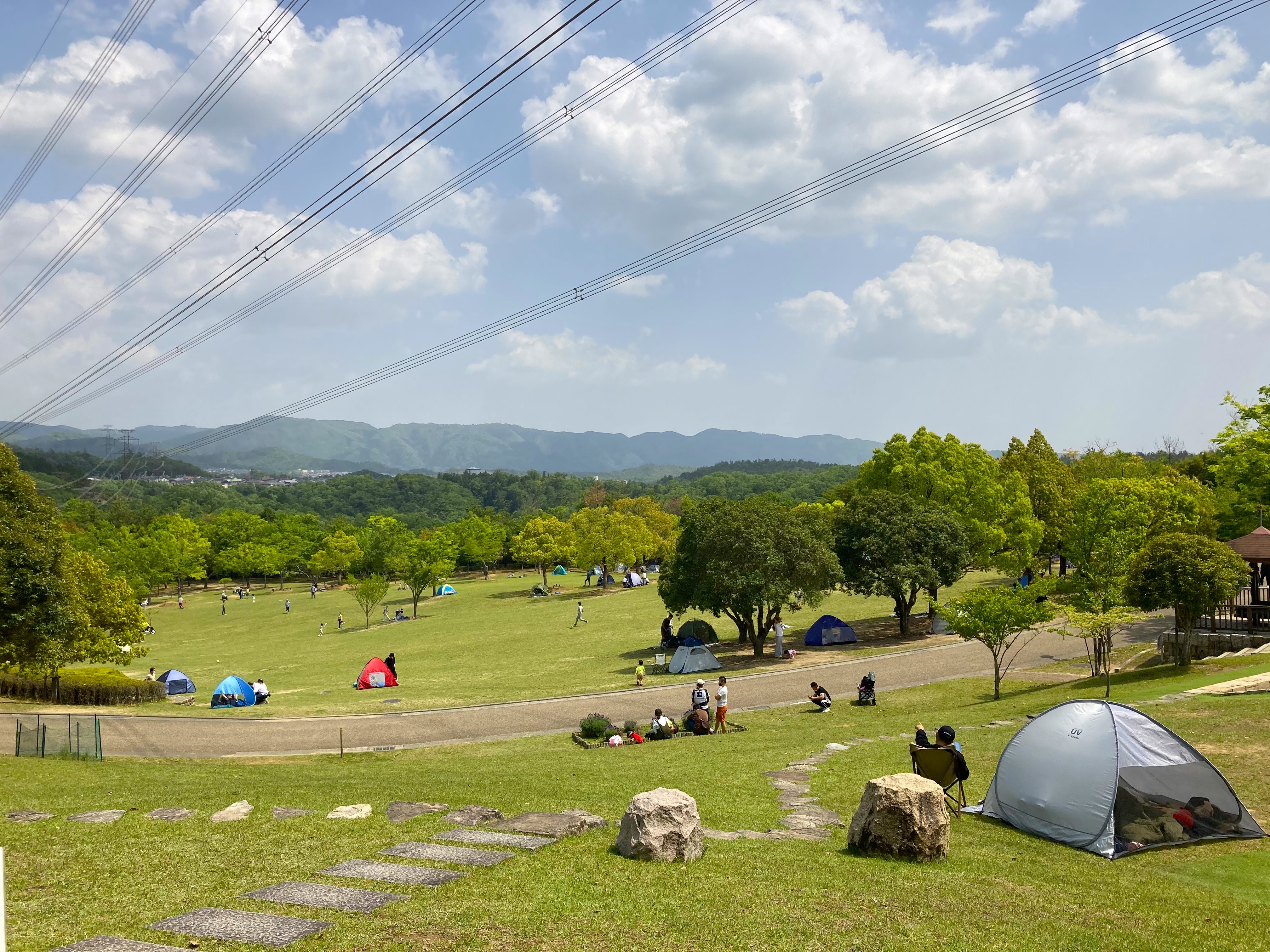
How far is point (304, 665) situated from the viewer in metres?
49.5

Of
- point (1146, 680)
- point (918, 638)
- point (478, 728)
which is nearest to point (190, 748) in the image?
point (478, 728)

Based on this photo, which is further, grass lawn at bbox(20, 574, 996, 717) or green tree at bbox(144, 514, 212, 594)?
green tree at bbox(144, 514, 212, 594)

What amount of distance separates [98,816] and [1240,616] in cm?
3537

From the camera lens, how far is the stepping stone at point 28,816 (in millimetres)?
12172

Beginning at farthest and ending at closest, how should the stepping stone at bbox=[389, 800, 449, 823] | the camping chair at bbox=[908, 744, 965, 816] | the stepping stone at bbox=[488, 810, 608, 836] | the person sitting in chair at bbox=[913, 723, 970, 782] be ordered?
the camping chair at bbox=[908, 744, 965, 816]
the person sitting in chair at bbox=[913, 723, 970, 782]
the stepping stone at bbox=[389, 800, 449, 823]
the stepping stone at bbox=[488, 810, 608, 836]

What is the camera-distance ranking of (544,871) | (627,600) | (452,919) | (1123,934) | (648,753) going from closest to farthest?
(452,919) < (1123,934) < (544,871) < (648,753) < (627,600)

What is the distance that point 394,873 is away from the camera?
9523 mm

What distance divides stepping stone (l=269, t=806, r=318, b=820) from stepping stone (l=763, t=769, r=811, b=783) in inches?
345

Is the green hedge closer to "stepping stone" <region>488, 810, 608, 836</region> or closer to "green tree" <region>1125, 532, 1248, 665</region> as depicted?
"stepping stone" <region>488, 810, 608, 836</region>

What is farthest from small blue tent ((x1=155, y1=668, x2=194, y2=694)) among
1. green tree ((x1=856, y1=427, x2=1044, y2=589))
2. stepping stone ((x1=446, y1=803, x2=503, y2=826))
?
green tree ((x1=856, y1=427, x2=1044, y2=589))

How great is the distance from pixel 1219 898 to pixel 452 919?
9.15 meters

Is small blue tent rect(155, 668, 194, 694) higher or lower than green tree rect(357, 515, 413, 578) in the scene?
lower

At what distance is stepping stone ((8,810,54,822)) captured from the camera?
39.9ft

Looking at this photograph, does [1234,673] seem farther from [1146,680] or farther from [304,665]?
[304,665]
